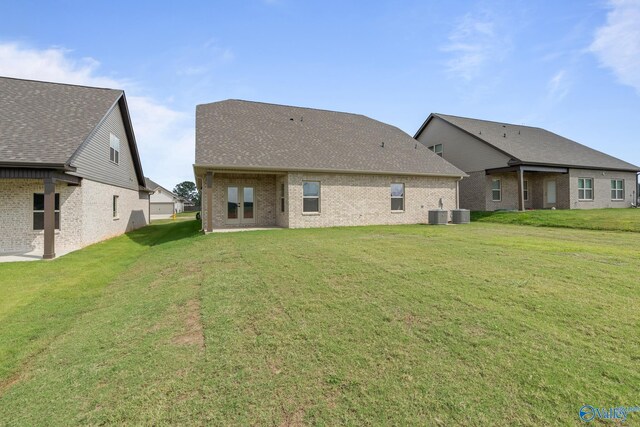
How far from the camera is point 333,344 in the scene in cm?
362

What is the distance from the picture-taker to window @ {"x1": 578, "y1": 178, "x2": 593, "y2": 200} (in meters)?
22.9

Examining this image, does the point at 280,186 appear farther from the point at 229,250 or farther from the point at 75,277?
the point at 75,277

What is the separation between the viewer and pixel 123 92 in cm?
1633

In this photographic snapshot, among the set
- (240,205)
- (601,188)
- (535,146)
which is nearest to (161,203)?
(240,205)

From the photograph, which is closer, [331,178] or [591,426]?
[591,426]

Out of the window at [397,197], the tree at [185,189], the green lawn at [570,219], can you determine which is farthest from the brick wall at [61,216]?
the tree at [185,189]

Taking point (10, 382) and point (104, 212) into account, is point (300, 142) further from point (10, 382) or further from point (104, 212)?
point (10, 382)

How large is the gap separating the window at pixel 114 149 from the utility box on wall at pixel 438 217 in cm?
1685

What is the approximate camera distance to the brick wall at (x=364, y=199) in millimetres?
14977

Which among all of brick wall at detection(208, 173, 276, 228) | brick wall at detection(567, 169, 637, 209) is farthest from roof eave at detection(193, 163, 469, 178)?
brick wall at detection(567, 169, 637, 209)

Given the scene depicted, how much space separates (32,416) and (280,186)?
1365 centimetres

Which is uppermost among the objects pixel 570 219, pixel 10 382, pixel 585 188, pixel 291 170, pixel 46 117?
pixel 46 117

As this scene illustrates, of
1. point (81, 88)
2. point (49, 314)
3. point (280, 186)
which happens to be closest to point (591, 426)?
point (49, 314)

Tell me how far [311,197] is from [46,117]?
38.1 feet
